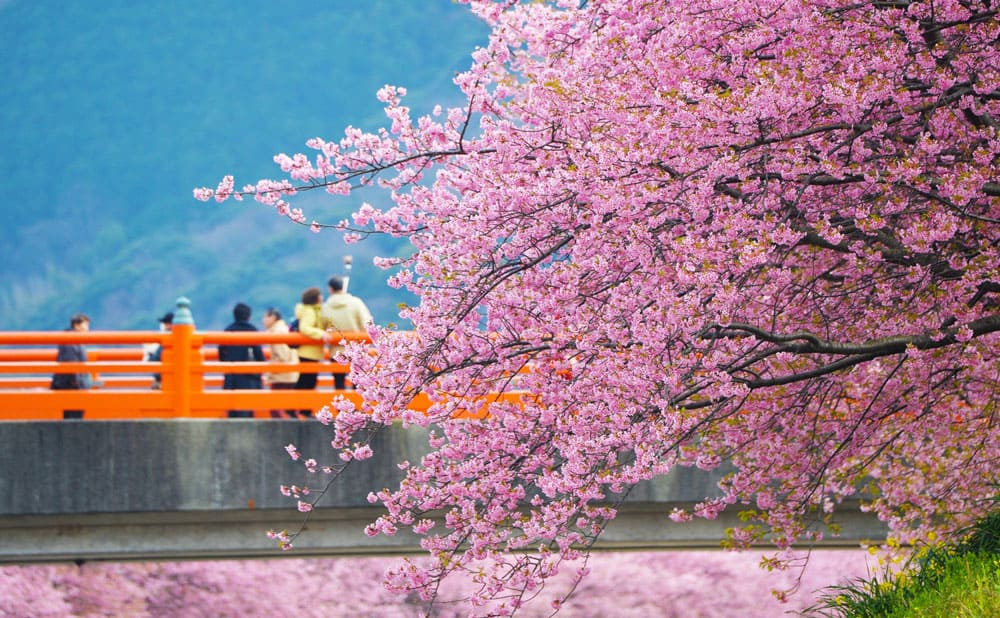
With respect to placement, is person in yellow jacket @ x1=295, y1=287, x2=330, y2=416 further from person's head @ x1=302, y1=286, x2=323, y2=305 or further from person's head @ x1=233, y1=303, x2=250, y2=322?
person's head @ x1=233, y1=303, x2=250, y2=322

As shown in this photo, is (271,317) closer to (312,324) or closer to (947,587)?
(312,324)

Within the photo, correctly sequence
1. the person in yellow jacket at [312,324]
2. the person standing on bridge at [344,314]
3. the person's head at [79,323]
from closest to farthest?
the person in yellow jacket at [312,324]
the person standing on bridge at [344,314]
the person's head at [79,323]

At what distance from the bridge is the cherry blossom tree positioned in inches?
157

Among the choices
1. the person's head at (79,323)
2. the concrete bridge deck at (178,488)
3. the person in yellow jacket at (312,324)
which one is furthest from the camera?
the person's head at (79,323)

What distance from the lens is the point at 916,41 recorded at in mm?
6035

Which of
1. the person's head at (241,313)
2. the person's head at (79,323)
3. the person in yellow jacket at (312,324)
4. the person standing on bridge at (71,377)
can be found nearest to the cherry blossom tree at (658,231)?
the person in yellow jacket at (312,324)

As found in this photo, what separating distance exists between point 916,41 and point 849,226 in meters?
1.01

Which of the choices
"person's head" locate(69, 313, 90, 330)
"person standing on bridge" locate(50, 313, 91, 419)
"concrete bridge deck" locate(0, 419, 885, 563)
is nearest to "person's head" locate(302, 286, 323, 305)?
"concrete bridge deck" locate(0, 419, 885, 563)

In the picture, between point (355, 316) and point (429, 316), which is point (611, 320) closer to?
point (429, 316)

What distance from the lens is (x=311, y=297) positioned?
38.2 ft

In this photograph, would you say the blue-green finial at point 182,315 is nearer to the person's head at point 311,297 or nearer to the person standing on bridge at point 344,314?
the person's head at point 311,297

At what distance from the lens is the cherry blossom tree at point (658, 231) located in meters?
5.75

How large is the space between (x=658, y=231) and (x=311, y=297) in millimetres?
6107

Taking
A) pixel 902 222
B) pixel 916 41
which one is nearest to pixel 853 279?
pixel 902 222
